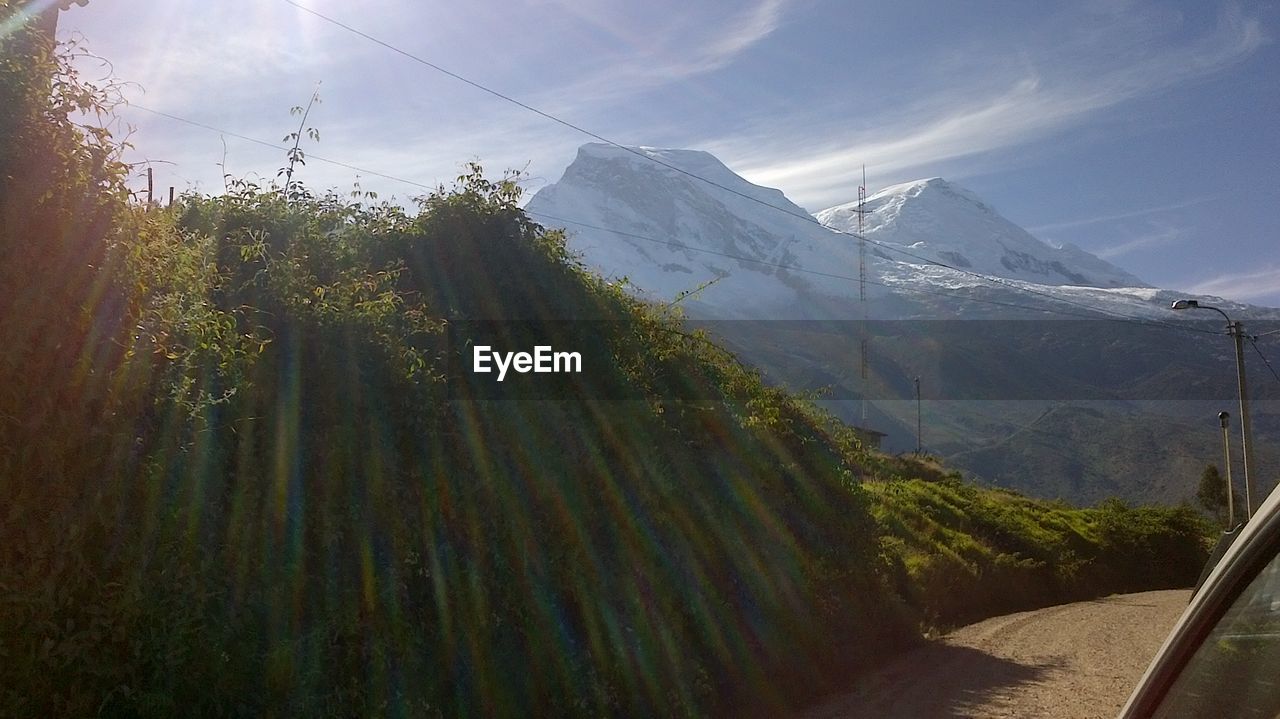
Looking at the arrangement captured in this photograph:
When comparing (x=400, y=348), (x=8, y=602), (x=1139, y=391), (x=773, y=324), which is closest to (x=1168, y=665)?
(x=8, y=602)

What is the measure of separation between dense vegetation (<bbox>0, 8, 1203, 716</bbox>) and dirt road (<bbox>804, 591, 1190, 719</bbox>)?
0.69m

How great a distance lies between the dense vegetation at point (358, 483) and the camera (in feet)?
14.2

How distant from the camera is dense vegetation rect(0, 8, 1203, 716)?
4.32 m

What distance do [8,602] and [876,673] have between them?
359 inches

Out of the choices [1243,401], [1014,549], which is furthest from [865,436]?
[1243,401]

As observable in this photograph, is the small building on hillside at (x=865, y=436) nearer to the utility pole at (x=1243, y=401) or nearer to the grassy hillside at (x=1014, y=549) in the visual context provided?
the grassy hillside at (x=1014, y=549)

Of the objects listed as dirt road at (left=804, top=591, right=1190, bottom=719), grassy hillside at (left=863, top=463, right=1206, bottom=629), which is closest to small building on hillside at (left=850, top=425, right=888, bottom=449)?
grassy hillside at (left=863, top=463, right=1206, bottom=629)

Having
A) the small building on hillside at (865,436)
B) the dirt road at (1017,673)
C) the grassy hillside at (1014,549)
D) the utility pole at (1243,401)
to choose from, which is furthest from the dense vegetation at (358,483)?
the utility pole at (1243,401)

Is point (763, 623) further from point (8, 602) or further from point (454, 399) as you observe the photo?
point (8, 602)

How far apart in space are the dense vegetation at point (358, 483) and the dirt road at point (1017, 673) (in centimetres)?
69

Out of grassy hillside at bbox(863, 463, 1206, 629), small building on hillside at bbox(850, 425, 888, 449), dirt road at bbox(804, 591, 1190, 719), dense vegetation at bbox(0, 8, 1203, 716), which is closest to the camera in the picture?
dense vegetation at bbox(0, 8, 1203, 716)

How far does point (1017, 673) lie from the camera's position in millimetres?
10797

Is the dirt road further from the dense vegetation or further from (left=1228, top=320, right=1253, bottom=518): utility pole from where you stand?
(left=1228, top=320, right=1253, bottom=518): utility pole

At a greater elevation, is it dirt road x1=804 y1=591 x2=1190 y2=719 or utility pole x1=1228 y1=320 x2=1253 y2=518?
utility pole x1=1228 y1=320 x2=1253 y2=518
